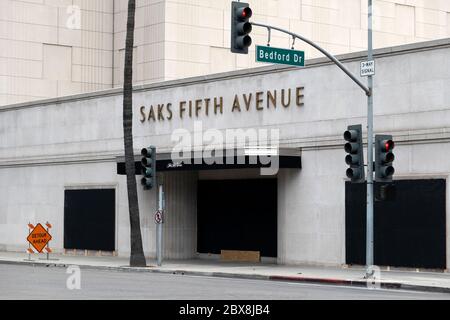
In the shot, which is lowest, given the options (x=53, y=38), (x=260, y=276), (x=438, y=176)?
(x=260, y=276)

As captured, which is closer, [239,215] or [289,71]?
[289,71]

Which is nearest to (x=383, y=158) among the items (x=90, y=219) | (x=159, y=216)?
(x=159, y=216)

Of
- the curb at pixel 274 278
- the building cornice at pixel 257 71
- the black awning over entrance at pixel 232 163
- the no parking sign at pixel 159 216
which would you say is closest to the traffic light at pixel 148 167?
the no parking sign at pixel 159 216

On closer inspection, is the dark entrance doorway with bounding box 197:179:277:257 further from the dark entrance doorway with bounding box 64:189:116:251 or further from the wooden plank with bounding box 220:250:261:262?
the dark entrance doorway with bounding box 64:189:116:251

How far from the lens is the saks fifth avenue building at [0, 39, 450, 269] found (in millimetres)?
30203

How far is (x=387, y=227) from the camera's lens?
3100 centimetres

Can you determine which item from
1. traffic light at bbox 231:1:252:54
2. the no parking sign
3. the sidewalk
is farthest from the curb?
traffic light at bbox 231:1:252:54

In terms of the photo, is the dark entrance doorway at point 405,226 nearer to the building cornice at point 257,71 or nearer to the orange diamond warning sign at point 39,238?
the building cornice at point 257,71

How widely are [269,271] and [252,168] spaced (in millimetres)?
6081

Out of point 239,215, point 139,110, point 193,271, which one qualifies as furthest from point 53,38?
point 193,271

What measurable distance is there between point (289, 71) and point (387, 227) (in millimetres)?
6531

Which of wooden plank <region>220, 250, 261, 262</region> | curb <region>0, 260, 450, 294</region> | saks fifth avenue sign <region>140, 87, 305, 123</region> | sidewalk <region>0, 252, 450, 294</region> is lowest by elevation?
curb <region>0, 260, 450, 294</region>

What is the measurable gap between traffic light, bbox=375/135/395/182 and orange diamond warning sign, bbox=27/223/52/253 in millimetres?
14093

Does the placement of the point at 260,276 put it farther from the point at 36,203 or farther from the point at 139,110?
the point at 36,203
